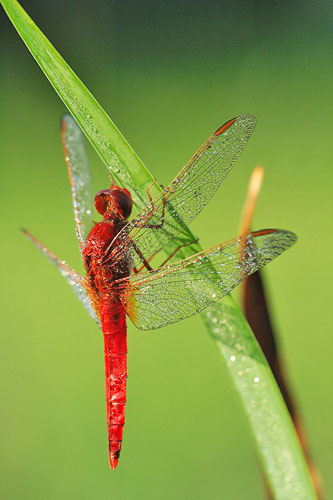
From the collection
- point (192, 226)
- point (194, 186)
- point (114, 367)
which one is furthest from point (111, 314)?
point (192, 226)

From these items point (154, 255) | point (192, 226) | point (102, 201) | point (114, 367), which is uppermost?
point (192, 226)

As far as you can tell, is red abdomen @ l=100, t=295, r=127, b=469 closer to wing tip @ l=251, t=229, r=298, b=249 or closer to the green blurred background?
wing tip @ l=251, t=229, r=298, b=249

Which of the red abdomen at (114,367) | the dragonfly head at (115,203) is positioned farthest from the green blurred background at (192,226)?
the dragonfly head at (115,203)

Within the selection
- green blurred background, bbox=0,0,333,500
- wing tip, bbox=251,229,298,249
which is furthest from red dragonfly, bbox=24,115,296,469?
green blurred background, bbox=0,0,333,500

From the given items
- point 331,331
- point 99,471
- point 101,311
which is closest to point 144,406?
point 99,471

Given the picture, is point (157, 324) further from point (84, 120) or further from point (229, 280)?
point (84, 120)

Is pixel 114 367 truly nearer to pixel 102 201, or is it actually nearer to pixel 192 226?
pixel 102 201
